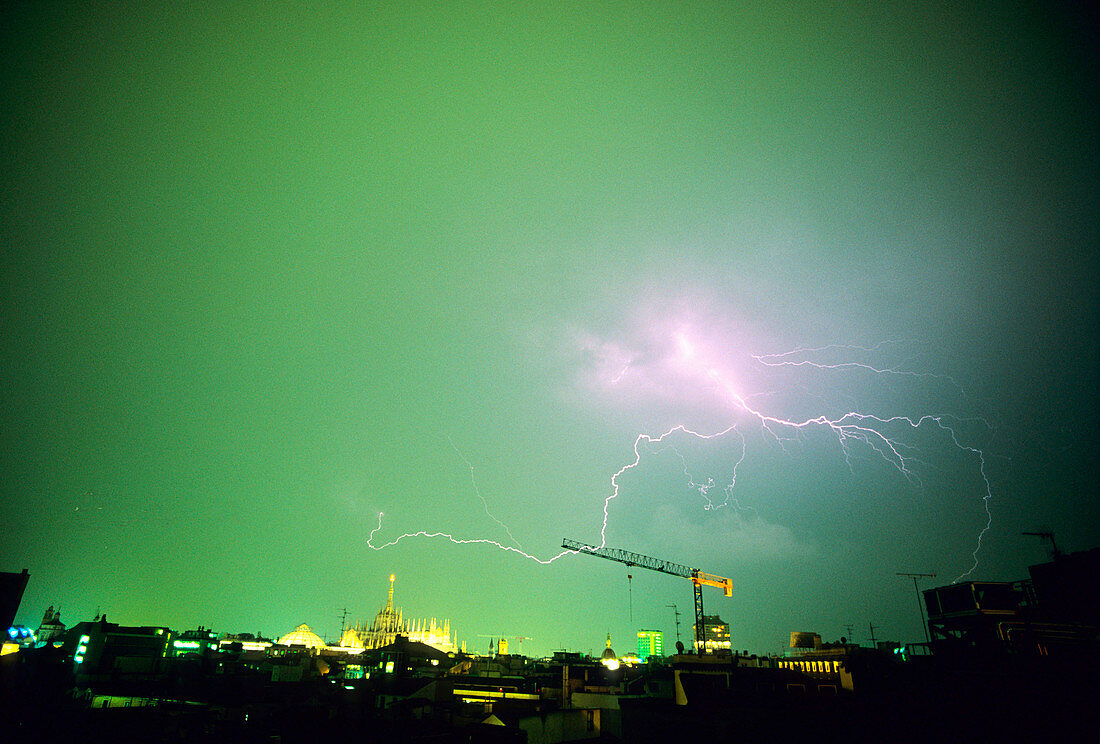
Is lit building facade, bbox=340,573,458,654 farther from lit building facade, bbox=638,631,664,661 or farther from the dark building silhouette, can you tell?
the dark building silhouette

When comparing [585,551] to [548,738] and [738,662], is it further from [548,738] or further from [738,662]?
[548,738]

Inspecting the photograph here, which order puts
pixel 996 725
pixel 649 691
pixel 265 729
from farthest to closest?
pixel 649 691, pixel 265 729, pixel 996 725

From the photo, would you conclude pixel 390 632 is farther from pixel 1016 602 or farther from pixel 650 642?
pixel 1016 602

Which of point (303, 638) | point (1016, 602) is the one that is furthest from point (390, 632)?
point (1016, 602)

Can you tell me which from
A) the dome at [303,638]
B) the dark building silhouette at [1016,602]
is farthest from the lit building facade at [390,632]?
the dark building silhouette at [1016,602]

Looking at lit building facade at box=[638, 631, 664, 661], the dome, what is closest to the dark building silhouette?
lit building facade at box=[638, 631, 664, 661]

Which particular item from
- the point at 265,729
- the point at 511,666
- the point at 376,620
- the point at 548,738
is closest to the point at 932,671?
the point at 548,738
